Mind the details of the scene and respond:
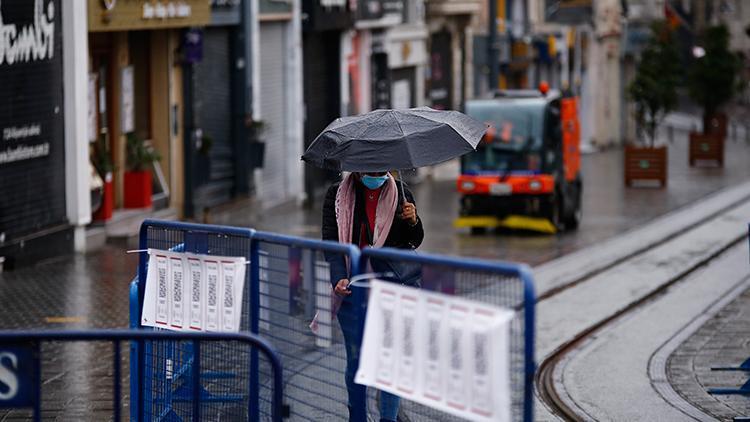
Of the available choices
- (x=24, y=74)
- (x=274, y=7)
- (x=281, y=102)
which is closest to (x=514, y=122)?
(x=274, y=7)

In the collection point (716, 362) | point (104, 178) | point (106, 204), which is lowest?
point (716, 362)

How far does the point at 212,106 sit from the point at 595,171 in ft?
56.6

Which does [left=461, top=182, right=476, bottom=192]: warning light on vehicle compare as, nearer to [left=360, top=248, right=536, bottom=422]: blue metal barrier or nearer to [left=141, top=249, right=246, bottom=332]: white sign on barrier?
[left=141, top=249, right=246, bottom=332]: white sign on barrier

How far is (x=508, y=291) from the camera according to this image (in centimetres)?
577

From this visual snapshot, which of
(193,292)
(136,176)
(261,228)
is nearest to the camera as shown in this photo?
(193,292)

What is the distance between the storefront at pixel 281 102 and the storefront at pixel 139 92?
439 centimetres

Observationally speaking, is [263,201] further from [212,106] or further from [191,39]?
[191,39]

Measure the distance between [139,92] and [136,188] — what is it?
181 centimetres

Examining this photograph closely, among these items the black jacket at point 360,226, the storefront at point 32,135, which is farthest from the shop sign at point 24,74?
the black jacket at point 360,226

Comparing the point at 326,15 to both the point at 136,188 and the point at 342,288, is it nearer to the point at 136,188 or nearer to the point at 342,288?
the point at 136,188

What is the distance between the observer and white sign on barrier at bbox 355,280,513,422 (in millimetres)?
5672

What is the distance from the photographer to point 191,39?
76.1 feet

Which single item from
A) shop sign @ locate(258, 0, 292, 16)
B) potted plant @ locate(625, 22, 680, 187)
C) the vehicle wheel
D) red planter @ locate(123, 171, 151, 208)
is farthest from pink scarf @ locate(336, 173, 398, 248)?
potted plant @ locate(625, 22, 680, 187)

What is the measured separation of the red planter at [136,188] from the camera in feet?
70.2
